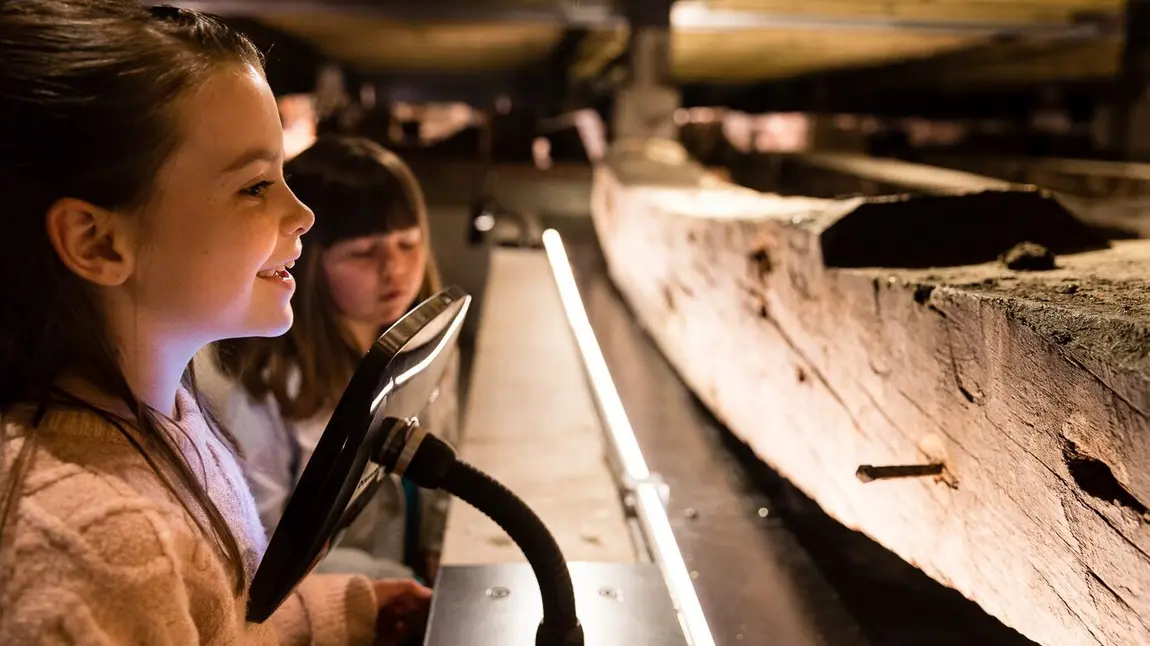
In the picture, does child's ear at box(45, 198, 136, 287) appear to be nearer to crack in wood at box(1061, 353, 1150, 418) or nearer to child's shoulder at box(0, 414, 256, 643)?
child's shoulder at box(0, 414, 256, 643)

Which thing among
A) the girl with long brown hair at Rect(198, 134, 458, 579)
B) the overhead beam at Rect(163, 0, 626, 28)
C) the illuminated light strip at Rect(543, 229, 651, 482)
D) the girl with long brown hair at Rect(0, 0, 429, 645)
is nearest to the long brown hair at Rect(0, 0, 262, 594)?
the girl with long brown hair at Rect(0, 0, 429, 645)

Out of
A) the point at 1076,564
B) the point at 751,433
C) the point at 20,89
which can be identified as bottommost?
the point at 751,433

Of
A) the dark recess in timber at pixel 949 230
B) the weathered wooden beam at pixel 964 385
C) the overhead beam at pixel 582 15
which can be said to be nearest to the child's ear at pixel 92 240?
the weathered wooden beam at pixel 964 385

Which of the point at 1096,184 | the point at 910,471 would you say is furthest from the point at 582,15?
the point at 910,471

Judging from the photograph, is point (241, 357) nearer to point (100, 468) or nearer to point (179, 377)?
point (179, 377)

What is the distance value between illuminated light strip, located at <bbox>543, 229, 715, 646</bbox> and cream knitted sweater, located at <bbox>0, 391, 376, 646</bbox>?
34.5 inches

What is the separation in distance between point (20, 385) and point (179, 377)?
202 millimetres

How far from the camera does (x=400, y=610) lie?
5.76ft

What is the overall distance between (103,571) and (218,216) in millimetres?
431

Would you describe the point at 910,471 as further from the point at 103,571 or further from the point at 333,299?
the point at 103,571

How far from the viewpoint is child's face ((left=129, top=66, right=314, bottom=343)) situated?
1.03 m

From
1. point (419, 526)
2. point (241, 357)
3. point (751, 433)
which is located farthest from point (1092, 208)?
point (241, 357)

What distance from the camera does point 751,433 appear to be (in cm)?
293

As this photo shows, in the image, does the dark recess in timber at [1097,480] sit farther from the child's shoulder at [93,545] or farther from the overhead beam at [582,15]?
the overhead beam at [582,15]
